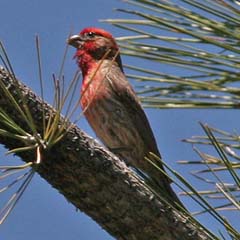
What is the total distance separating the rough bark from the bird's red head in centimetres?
322

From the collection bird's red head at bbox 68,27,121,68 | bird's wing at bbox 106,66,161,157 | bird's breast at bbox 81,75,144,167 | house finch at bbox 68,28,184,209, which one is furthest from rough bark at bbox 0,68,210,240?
bird's red head at bbox 68,27,121,68

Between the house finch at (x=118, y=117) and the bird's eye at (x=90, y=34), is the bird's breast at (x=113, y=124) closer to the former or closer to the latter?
the house finch at (x=118, y=117)

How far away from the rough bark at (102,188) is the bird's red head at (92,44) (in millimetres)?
3220

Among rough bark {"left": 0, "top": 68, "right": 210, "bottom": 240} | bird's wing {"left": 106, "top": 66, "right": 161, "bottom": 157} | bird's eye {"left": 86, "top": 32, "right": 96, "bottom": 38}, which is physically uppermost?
bird's eye {"left": 86, "top": 32, "right": 96, "bottom": 38}

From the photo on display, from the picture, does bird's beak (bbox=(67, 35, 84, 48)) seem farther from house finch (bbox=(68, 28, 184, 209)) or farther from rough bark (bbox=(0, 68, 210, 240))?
rough bark (bbox=(0, 68, 210, 240))

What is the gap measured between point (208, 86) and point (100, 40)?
12.0ft

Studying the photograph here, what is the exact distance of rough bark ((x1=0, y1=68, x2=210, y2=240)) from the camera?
2506 mm

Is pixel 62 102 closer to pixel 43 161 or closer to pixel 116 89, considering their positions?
pixel 43 161

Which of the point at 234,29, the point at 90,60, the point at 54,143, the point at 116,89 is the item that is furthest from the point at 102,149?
the point at 90,60

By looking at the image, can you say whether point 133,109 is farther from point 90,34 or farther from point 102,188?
point 102,188

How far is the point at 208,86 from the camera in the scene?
245cm

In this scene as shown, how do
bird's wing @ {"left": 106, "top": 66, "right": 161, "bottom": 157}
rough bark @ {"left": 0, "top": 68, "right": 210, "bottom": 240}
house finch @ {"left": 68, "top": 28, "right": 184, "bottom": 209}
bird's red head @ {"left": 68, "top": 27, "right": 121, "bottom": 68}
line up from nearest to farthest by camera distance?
1. rough bark @ {"left": 0, "top": 68, "right": 210, "bottom": 240}
2. house finch @ {"left": 68, "top": 28, "right": 184, "bottom": 209}
3. bird's wing @ {"left": 106, "top": 66, "right": 161, "bottom": 157}
4. bird's red head @ {"left": 68, "top": 27, "right": 121, "bottom": 68}

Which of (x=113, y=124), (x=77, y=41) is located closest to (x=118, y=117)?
(x=113, y=124)

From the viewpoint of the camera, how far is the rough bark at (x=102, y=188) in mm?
2506
